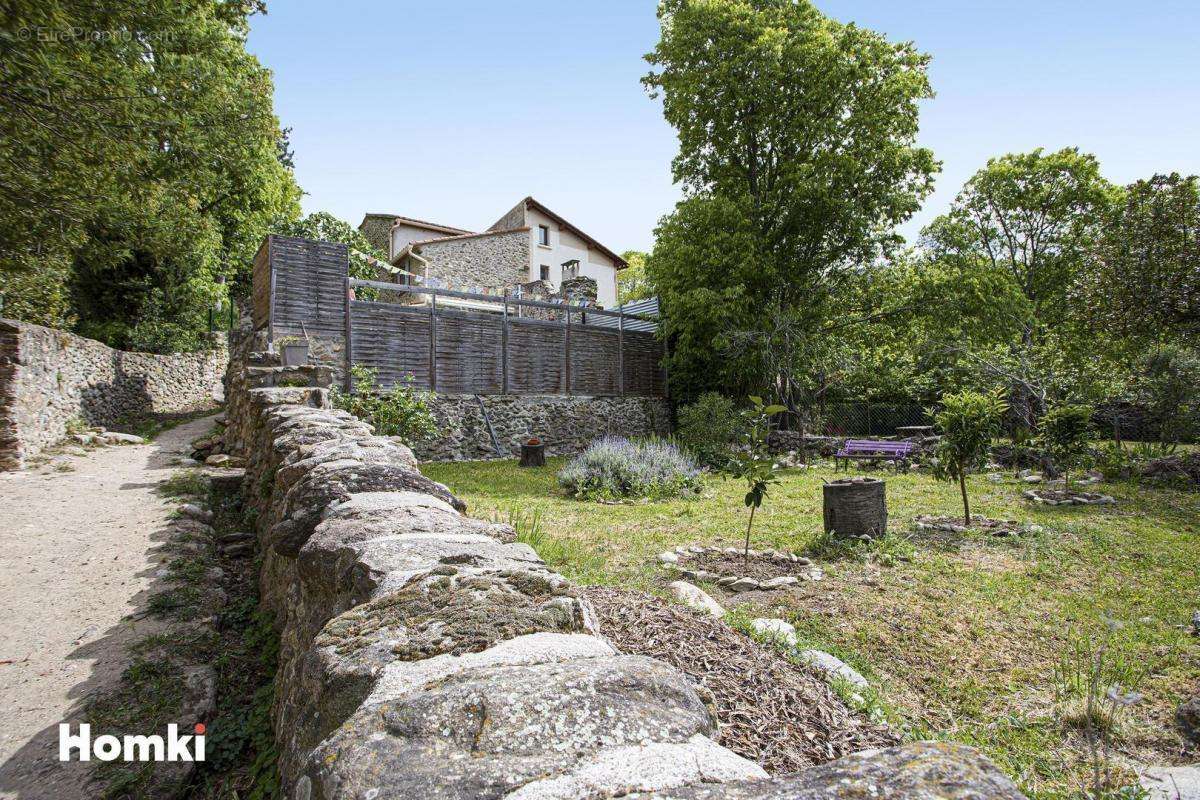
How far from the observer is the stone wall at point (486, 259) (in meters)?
27.8

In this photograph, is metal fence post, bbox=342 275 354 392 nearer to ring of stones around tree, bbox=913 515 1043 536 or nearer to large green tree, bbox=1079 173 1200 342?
ring of stones around tree, bbox=913 515 1043 536

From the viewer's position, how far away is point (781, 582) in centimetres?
491

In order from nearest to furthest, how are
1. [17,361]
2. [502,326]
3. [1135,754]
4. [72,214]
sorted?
1. [1135,754]
2. [72,214]
3. [17,361]
4. [502,326]

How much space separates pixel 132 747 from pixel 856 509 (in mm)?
6088

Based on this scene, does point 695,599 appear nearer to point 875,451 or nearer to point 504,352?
point 875,451

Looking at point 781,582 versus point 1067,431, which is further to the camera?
point 1067,431

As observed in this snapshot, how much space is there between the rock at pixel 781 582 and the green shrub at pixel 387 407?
7533 mm

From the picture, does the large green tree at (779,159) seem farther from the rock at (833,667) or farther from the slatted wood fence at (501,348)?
the rock at (833,667)

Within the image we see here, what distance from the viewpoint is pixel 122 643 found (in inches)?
137

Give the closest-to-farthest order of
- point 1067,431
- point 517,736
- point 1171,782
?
1. point 517,736
2. point 1171,782
3. point 1067,431

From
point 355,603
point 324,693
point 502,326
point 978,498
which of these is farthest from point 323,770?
point 502,326

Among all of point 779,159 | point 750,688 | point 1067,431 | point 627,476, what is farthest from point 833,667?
point 779,159

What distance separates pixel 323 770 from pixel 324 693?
1.43 feet

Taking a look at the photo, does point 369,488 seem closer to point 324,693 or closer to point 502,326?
point 324,693
